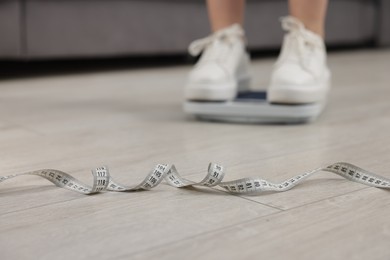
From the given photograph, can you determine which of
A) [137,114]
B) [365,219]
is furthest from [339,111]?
[365,219]

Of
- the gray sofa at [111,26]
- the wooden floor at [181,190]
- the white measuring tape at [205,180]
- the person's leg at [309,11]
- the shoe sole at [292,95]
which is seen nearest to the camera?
the wooden floor at [181,190]

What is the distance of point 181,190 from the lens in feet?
2.52

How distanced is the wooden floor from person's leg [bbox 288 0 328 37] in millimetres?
195

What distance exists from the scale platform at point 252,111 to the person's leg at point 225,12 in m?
0.19

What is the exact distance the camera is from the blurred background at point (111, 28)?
2023 millimetres

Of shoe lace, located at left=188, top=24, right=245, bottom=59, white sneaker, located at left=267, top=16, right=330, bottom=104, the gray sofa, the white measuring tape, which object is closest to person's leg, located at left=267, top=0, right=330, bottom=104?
white sneaker, located at left=267, top=16, right=330, bottom=104

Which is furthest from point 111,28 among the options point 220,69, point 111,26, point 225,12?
point 220,69

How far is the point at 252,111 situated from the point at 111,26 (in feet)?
3.76

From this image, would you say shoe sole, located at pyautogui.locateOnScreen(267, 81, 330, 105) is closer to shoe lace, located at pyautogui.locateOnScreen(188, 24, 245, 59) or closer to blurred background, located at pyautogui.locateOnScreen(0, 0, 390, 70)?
shoe lace, located at pyautogui.locateOnScreen(188, 24, 245, 59)

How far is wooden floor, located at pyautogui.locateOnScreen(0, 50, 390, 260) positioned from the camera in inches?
23.2

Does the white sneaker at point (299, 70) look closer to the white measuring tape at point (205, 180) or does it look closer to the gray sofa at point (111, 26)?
the white measuring tape at point (205, 180)

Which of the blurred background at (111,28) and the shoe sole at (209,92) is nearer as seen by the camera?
the shoe sole at (209,92)

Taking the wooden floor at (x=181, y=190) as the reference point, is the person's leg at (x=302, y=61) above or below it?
above

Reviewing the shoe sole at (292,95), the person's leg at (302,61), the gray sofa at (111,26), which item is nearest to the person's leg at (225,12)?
the person's leg at (302,61)
